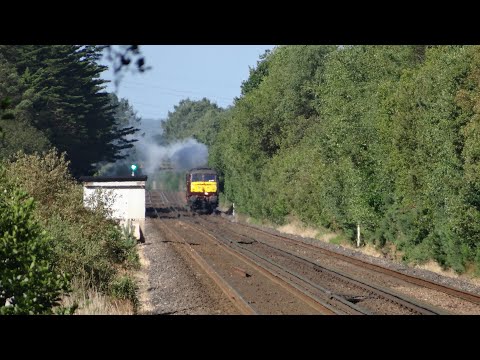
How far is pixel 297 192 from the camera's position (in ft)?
142

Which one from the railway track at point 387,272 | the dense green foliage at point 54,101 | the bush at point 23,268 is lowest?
the railway track at point 387,272

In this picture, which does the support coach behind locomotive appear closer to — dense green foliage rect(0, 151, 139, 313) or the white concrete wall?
the white concrete wall

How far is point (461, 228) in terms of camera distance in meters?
23.0

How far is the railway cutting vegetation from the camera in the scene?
15.4 m

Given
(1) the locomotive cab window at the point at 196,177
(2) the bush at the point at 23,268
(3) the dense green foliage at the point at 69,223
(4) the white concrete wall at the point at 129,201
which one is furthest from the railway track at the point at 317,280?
(1) the locomotive cab window at the point at 196,177

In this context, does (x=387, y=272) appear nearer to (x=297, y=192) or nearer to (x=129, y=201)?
(x=129, y=201)

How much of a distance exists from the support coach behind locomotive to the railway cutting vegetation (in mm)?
2888

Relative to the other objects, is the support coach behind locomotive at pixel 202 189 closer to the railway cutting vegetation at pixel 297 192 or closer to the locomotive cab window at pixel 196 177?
the locomotive cab window at pixel 196 177

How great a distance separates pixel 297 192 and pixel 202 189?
19386mm

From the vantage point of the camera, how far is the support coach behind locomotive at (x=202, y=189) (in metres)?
61.7

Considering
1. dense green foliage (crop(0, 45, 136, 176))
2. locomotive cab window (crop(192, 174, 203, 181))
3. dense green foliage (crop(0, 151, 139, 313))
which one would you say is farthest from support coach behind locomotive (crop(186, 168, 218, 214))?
dense green foliage (crop(0, 151, 139, 313))

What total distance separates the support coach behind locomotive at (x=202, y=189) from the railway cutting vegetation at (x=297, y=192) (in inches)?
114
